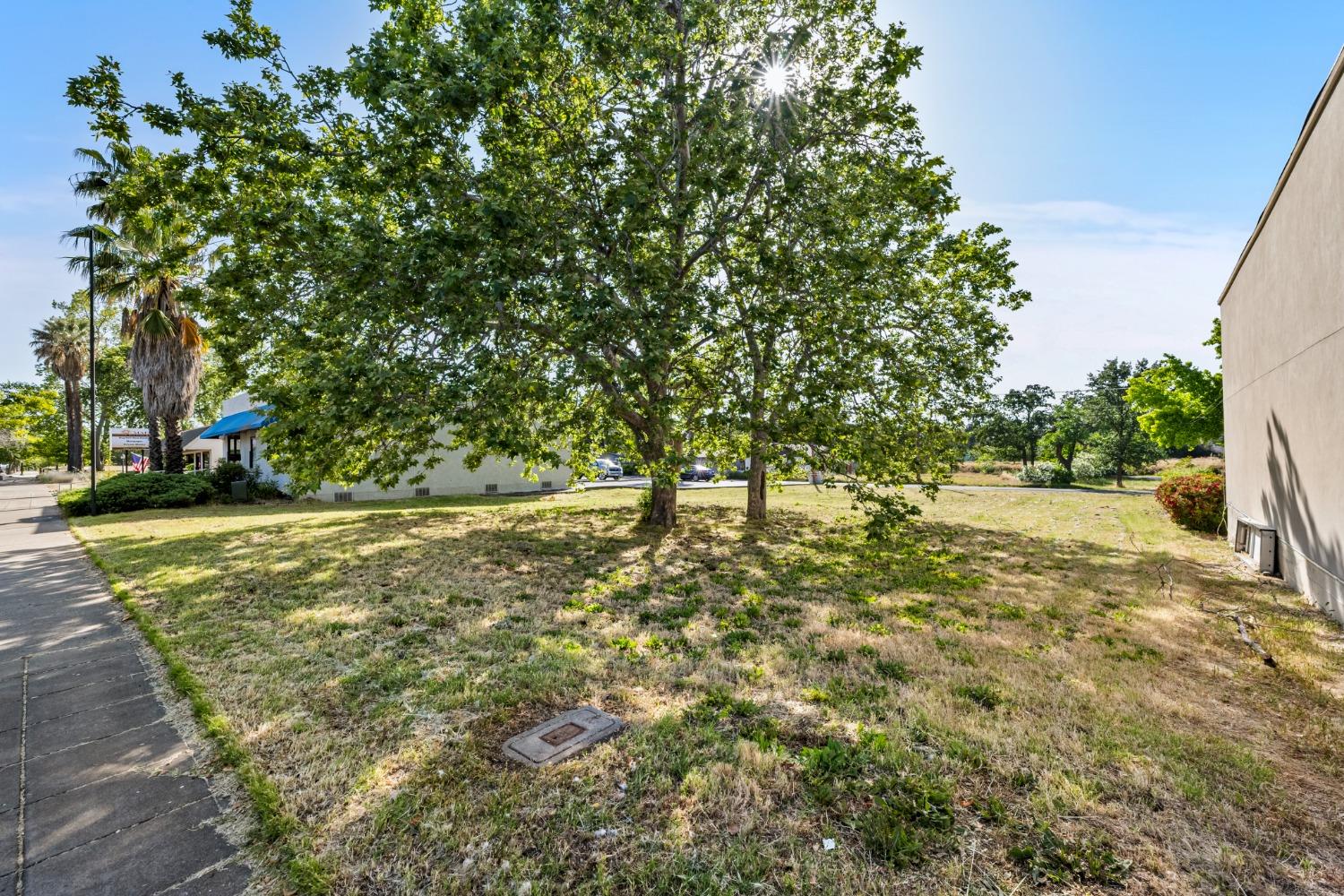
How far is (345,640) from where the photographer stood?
552 centimetres

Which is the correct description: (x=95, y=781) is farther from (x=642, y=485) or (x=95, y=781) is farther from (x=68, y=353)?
(x=68, y=353)

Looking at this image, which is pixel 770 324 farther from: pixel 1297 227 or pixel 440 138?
pixel 1297 227

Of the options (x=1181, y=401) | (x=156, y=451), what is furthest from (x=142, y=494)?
(x=1181, y=401)

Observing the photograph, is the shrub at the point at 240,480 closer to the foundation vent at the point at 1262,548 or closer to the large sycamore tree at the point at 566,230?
the large sycamore tree at the point at 566,230

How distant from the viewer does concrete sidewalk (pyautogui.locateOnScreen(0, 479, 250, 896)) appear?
258 cm

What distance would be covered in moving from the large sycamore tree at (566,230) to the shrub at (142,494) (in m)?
11.1

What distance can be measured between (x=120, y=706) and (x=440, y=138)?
294 inches

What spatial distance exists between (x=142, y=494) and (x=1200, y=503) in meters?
29.0

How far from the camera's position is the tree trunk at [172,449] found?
20.1 meters

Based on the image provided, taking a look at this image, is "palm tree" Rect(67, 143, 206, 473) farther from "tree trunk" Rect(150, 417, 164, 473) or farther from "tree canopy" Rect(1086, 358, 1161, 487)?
"tree canopy" Rect(1086, 358, 1161, 487)

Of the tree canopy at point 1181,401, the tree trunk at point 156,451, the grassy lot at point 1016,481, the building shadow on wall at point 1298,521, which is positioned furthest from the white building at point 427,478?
the tree canopy at point 1181,401

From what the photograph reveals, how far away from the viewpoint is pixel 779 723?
393 centimetres

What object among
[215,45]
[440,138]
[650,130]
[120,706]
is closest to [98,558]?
[120,706]

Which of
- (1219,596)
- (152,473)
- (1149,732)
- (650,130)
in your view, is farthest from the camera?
(152,473)
